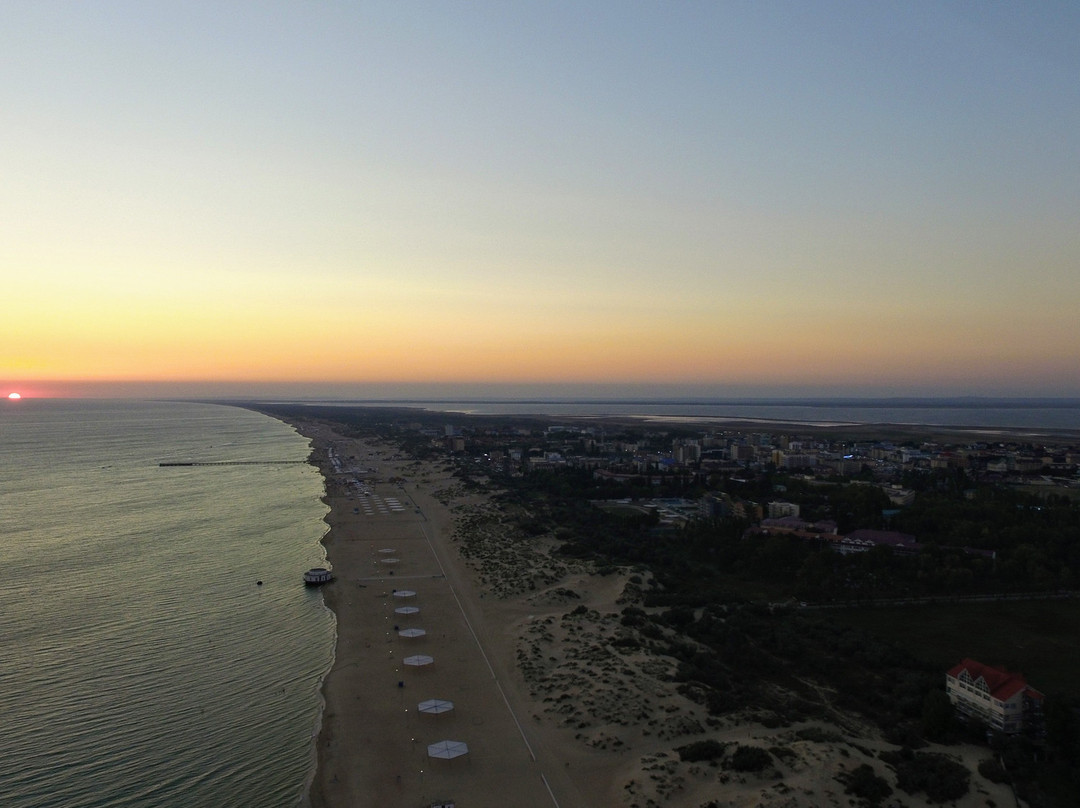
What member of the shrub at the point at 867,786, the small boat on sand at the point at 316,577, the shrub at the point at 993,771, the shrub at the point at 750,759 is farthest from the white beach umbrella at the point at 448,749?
the small boat on sand at the point at 316,577

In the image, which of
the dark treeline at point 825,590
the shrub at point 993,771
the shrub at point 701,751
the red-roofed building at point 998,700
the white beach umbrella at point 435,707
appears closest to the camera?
the shrub at point 993,771

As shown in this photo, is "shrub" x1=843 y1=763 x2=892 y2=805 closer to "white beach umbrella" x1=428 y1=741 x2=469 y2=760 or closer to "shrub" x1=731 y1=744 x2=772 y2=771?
"shrub" x1=731 y1=744 x2=772 y2=771

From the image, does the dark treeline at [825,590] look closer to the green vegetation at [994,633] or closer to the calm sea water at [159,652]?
the green vegetation at [994,633]

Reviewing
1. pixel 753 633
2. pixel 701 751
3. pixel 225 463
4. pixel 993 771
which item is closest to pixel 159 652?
pixel 701 751

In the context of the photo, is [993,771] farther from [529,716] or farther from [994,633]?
[994,633]

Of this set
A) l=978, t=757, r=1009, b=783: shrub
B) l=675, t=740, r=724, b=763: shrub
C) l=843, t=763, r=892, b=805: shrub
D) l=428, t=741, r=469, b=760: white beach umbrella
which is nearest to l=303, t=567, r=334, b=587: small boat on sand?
l=428, t=741, r=469, b=760: white beach umbrella
